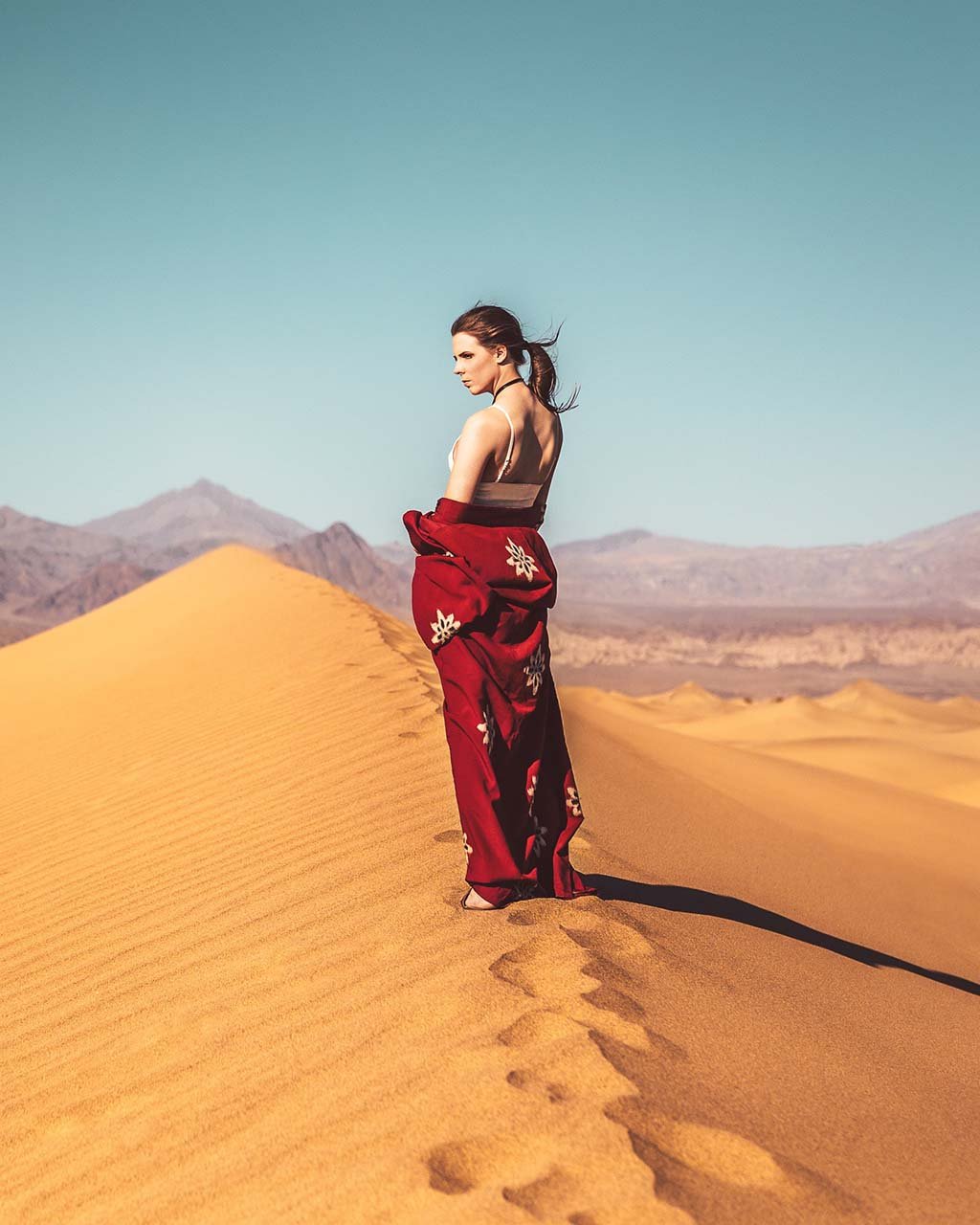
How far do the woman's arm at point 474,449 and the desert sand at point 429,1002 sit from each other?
1436 millimetres

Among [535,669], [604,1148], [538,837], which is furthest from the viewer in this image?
[538,837]

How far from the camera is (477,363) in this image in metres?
3.68

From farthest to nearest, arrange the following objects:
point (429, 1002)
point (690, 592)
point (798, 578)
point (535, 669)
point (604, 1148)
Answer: point (798, 578) → point (690, 592) → point (535, 669) → point (429, 1002) → point (604, 1148)

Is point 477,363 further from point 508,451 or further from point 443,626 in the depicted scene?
point 443,626

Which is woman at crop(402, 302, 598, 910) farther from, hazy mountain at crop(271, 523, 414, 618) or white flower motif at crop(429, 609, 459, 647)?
hazy mountain at crop(271, 523, 414, 618)

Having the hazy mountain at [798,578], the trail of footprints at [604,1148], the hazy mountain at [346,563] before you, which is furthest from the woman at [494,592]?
the hazy mountain at [798,578]

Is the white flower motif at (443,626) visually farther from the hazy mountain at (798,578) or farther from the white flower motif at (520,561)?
the hazy mountain at (798,578)

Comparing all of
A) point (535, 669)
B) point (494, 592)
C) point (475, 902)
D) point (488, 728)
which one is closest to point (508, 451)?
point (494, 592)

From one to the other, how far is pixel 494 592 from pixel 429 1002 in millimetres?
1284

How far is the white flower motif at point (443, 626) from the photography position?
3.66 meters

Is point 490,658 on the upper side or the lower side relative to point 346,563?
lower

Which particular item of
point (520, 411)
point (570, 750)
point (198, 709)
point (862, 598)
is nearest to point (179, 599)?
point (198, 709)

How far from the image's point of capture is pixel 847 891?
6.36 meters

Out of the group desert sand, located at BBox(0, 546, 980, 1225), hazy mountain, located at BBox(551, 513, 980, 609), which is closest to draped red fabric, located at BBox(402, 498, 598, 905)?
desert sand, located at BBox(0, 546, 980, 1225)
